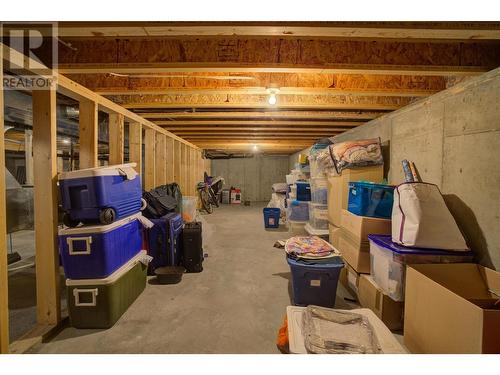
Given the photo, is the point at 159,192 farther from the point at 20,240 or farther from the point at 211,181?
the point at 211,181

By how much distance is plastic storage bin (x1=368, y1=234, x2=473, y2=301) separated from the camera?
1.80 meters

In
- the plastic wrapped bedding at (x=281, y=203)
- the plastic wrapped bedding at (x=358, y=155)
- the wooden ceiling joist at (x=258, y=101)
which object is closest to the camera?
the wooden ceiling joist at (x=258, y=101)

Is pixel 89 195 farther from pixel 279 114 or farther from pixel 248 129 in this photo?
pixel 248 129

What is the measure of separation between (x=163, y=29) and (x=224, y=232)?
4149 millimetres

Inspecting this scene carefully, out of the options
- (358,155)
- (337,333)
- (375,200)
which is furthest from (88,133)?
(358,155)

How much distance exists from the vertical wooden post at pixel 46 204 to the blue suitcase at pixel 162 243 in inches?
42.7

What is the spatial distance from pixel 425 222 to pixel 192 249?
237 cm

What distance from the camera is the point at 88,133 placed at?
2.30 m

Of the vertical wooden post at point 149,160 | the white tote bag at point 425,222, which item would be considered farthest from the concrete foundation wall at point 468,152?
the vertical wooden post at point 149,160

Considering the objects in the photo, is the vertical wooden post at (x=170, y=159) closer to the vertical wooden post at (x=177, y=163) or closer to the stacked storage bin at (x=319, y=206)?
the vertical wooden post at (x=177, y=163)

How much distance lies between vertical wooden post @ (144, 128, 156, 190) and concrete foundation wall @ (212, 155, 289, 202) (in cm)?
685

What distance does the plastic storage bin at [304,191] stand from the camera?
454 cm

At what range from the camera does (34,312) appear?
2152mm
